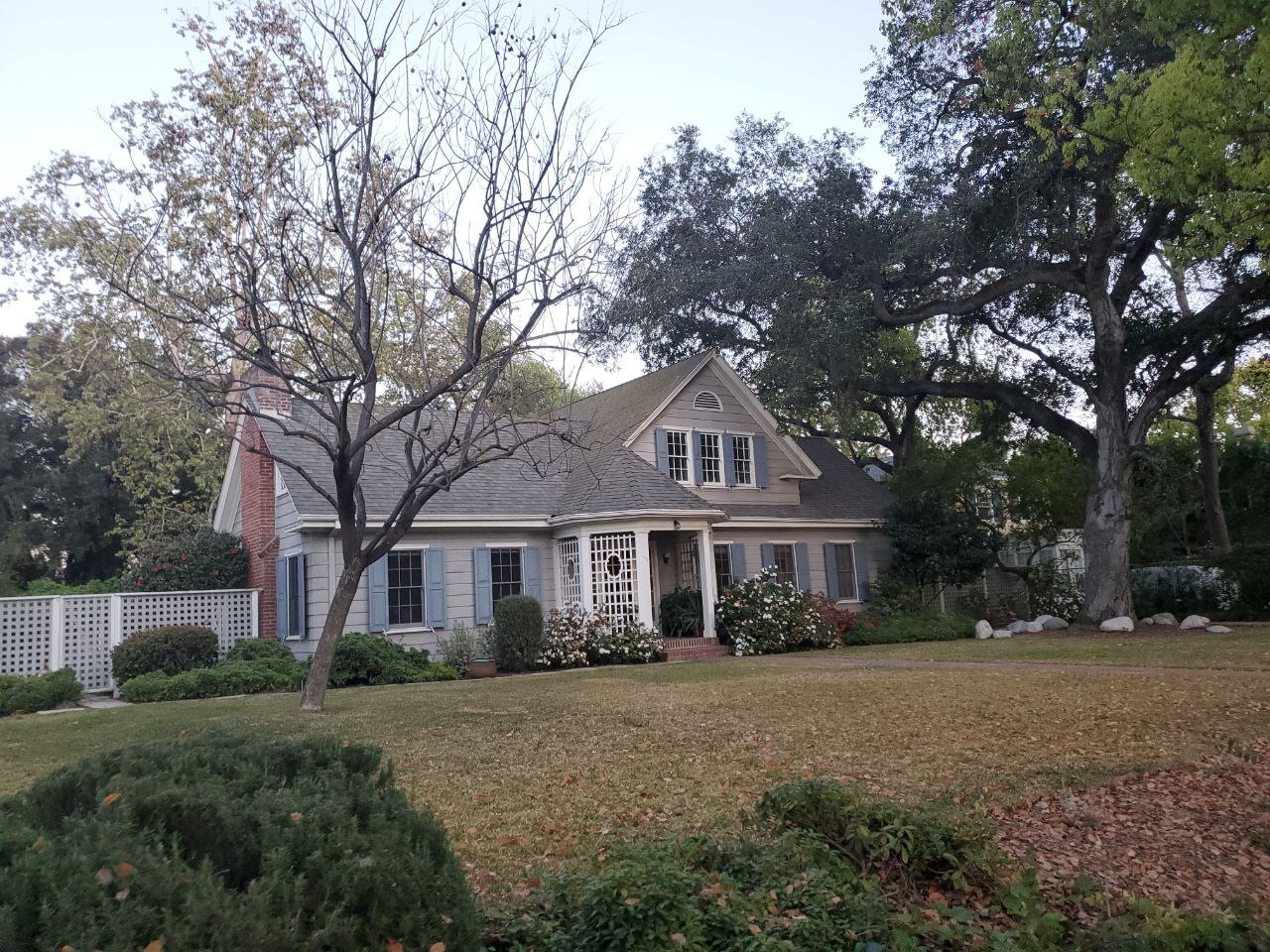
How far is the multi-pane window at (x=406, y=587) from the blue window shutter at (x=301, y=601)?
1463mm

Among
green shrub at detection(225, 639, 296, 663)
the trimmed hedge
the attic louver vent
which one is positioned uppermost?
the attic louver vent

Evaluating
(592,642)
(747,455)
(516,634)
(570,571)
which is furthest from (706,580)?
(747,455)

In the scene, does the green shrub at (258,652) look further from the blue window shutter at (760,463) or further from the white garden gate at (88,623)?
the blue window shutter at (760,463)

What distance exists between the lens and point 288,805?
8.71 feet

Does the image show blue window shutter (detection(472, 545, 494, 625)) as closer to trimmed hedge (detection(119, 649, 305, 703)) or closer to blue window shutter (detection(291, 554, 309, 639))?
blue window shutter (detection(291, 554, 309, 639))

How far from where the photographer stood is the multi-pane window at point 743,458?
21.7 meters

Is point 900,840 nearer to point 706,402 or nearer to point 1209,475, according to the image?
point 706,402

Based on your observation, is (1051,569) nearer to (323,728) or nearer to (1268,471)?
(1268,471)

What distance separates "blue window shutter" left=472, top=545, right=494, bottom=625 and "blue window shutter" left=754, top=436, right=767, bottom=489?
7.09m

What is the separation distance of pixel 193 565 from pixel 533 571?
635 cm

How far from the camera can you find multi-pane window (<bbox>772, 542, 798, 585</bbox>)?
21.3 meters

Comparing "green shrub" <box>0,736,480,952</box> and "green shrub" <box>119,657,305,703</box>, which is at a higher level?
"green shrub" <box>0,736,480,952</box>

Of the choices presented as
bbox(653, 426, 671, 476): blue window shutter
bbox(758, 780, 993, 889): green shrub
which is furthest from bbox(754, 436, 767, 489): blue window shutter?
bbox(758, 780, 993, 889): green shrub

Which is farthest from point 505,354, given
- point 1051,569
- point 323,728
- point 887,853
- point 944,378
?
point 1051,569
